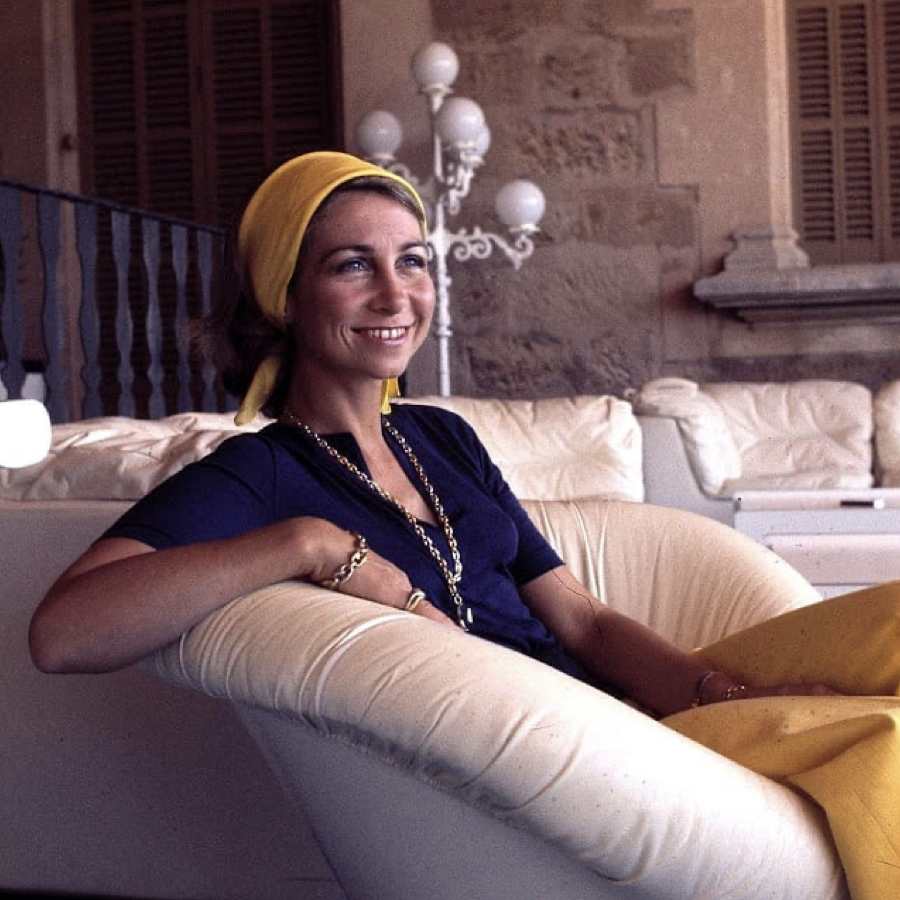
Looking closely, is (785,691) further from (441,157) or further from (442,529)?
(441,157)

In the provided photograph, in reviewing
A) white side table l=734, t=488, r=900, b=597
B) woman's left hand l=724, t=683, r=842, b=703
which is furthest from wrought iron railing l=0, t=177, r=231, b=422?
white side table l=734, t=488, r=900, b=597

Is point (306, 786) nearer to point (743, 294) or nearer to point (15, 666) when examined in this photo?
point (15, 666)

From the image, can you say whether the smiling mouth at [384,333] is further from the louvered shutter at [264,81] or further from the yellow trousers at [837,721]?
the louvered shutter at [264,81]

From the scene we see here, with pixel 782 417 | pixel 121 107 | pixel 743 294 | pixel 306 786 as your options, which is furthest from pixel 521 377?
pixel 306 786

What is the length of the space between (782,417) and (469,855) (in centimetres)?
431

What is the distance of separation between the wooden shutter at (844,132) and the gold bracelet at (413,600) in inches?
228

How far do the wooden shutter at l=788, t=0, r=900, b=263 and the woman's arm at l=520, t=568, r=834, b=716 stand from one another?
17.7 feet

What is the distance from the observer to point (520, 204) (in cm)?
567

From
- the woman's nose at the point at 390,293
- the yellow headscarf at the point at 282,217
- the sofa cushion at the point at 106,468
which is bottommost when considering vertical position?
the sofa cushion at the point at 106,468

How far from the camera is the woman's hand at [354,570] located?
49.8 inches

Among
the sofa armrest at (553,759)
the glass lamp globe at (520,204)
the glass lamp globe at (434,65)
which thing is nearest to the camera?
the sofa armrest at (553,759)

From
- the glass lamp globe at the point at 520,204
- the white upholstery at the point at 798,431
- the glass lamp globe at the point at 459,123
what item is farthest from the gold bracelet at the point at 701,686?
the glass lamp globe at the point at 459,123

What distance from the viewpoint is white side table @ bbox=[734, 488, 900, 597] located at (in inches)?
141

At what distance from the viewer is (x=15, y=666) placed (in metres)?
1.97
